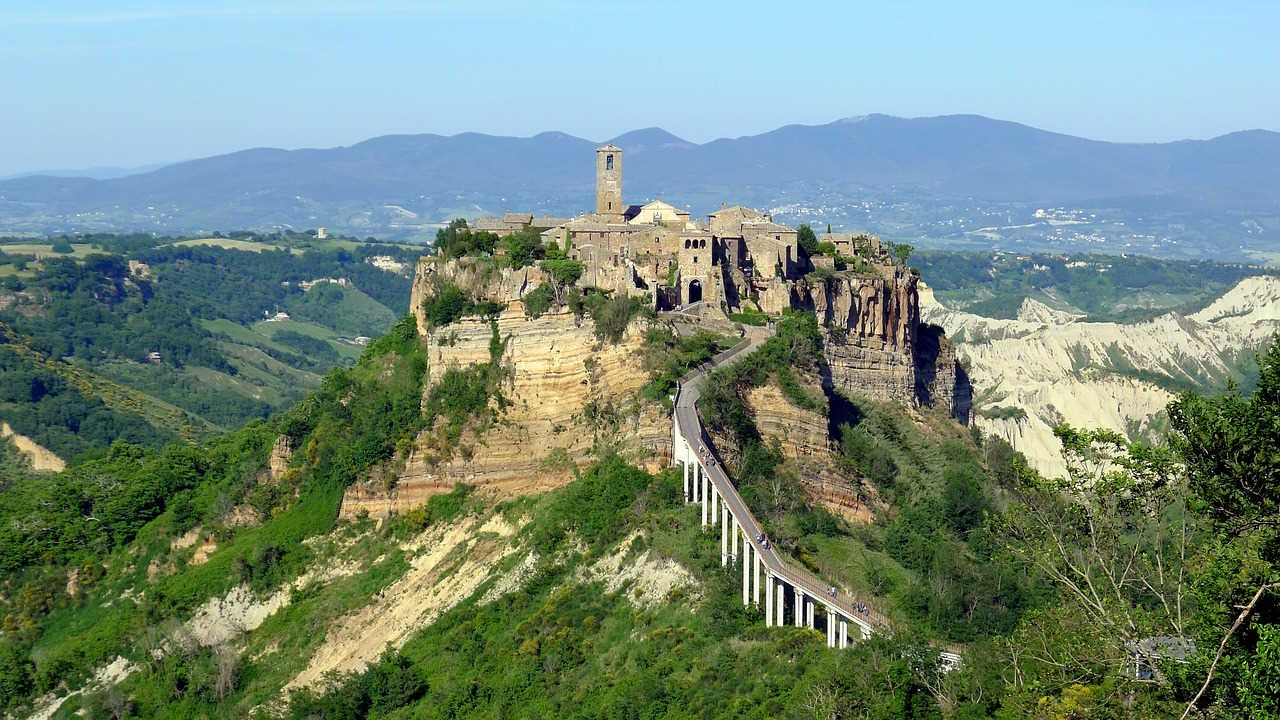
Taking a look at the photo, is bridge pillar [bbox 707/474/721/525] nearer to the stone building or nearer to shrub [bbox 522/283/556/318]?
the stone building

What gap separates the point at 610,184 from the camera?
67688mm

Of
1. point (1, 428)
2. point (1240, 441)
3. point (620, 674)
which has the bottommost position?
point (1, 428)

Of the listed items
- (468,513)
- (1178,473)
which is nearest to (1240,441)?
(1178,473)

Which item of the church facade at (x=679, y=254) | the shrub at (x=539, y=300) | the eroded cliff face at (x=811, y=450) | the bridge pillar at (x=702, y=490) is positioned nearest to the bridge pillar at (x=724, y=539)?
the bridge pillar at (x=702, y=490)

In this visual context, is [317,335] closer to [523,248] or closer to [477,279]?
[523,248]

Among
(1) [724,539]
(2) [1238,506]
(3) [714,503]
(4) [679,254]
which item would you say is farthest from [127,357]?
(2) [1238,506]

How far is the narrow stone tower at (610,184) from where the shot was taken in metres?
67.5

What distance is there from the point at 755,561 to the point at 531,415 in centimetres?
1558

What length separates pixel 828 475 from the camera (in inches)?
2076

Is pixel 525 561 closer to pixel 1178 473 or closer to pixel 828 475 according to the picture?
pixel 828 475

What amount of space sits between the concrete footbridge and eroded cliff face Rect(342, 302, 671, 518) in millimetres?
3594

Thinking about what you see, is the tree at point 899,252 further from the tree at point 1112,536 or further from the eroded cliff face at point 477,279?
the tree at point 1112,536

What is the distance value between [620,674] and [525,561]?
958cm

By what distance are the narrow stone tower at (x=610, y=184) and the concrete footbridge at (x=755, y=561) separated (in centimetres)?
1858
